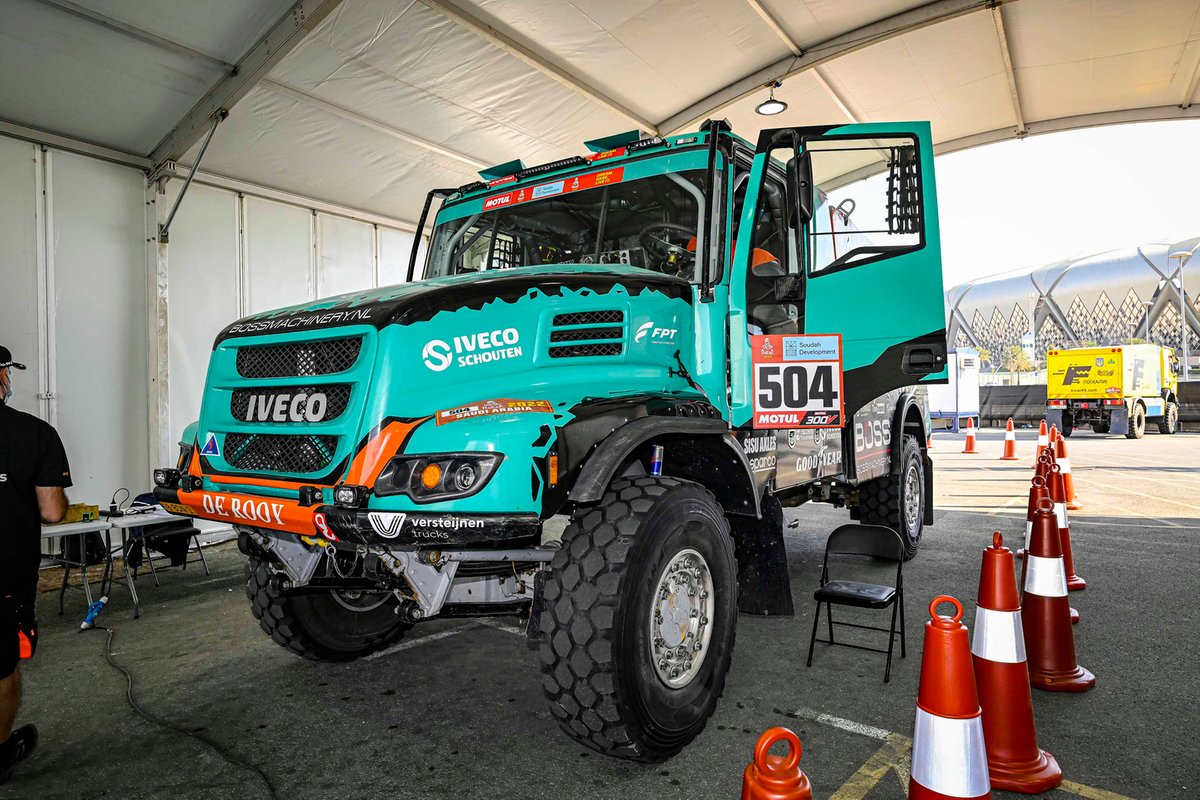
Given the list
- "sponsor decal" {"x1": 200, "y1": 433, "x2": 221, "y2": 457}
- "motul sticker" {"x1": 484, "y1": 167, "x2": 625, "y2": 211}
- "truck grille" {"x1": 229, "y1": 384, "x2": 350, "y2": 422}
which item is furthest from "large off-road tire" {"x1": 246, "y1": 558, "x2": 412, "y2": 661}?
"motul sticker" {"x1": 484, "y1": 167, "x2": 625, "y2": 211}

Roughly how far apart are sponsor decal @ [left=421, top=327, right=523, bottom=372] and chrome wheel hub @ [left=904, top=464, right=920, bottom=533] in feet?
16.4

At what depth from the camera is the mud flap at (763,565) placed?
4074 mm

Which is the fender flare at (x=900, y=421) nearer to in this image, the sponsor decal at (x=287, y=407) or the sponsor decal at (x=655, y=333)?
the sponsor decal at (x=655, y=333)

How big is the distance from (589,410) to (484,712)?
5.45ft

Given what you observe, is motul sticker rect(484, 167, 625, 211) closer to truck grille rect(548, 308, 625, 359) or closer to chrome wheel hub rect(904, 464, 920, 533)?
truck grille rect(548, 308, 625, 359)

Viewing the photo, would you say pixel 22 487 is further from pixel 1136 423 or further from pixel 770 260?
pixel 1136 423

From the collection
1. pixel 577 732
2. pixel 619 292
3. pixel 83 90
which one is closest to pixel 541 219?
pixel 619 292

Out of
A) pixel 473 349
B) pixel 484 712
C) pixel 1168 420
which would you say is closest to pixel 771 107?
pixel 473 349

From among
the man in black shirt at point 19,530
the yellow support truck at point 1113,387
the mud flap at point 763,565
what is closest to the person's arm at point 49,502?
the man in black shirt at point 19,530

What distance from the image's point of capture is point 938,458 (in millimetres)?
16672

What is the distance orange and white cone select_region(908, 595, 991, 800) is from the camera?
202 cm

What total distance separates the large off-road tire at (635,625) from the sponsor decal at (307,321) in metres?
1.23

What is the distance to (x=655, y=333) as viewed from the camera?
3.50 m

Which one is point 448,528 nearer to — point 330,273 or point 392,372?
point 392,372
